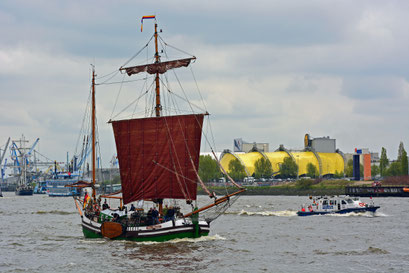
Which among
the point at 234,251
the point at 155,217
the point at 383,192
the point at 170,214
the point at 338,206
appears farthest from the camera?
the point at 383,192

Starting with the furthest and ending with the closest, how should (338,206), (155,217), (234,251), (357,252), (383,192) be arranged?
(383,192) → (338,206) → (155,217) → (234,251) → (357,252)

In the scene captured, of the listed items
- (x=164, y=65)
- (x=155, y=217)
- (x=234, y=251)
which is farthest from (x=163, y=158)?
(x=234, y=251)

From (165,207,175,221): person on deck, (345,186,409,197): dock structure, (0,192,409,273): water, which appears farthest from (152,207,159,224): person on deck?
(345,186,409,197): dock structure

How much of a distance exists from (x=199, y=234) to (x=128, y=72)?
20885 millimetres

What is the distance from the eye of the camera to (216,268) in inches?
1732

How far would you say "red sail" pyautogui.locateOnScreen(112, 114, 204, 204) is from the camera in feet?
198

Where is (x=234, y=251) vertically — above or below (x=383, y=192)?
below

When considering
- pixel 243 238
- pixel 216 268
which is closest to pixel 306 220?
pixel 243 238

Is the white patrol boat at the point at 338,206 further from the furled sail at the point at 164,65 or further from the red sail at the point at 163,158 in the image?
the furled sail at the point at 164,65

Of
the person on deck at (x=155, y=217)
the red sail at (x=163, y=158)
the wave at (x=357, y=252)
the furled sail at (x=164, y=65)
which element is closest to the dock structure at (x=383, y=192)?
the furled sail at (x=164, y=65)

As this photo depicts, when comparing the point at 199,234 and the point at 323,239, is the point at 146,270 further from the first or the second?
the point at 323,239

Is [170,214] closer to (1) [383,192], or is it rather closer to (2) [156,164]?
(2) [156,164]

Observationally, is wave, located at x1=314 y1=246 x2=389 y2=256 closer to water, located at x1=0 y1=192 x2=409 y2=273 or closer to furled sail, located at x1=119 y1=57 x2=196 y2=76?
water, located at x1=0 y1=192 x2=409 y2=273

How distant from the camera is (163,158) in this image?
61.2 meters
